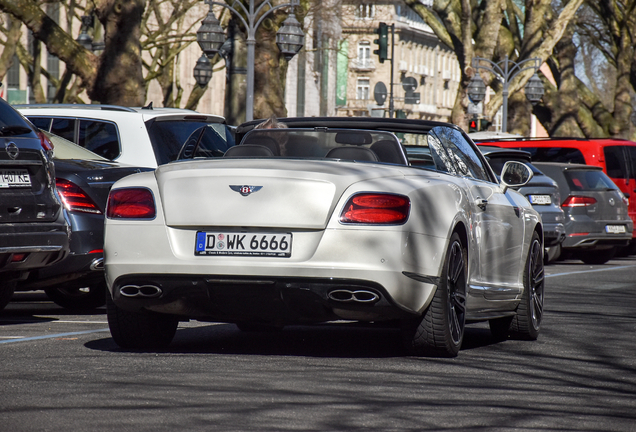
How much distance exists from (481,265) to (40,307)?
14.4 feet

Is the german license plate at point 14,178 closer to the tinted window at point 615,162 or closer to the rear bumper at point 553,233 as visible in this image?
the rear bumper at point 553,233

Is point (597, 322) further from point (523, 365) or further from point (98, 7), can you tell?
point (98, 7)

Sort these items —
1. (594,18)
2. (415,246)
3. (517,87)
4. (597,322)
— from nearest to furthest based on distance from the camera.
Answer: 1. (415,246)
2. (597,322)
3. (517,87)
4. (594,18)

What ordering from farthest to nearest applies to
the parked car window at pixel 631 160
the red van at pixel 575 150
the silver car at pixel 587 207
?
the parked car window at pixel 631 160, the red van at pixel 575 150, the silver car at pixel 587 207

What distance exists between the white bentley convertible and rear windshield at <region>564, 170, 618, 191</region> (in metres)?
12.1

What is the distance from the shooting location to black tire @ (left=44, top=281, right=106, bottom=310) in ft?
34.3

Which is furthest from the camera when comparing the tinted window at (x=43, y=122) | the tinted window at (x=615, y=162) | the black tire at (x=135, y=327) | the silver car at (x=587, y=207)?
the tinted window at (x=615, y=162)

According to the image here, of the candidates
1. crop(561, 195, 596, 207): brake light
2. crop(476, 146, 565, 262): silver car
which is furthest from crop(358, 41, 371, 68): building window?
crop(476, 146, 565, 262): silver car

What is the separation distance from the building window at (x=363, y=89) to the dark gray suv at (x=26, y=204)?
11463 cm

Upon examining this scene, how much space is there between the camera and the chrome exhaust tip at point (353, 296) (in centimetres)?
653

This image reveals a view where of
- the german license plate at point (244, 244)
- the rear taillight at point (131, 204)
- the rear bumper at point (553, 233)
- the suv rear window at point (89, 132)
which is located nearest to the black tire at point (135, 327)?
the rear taillight at point (131, 204)

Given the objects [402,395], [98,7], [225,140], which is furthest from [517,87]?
[402,395]

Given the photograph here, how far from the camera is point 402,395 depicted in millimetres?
5703

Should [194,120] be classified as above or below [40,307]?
above
